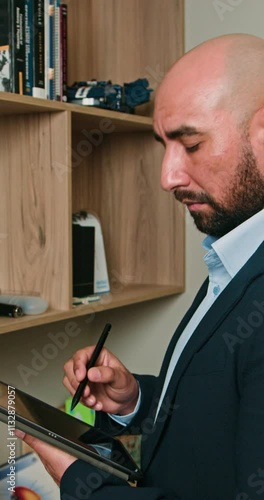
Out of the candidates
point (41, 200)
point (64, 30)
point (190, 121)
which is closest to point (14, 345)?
point (41, 200)

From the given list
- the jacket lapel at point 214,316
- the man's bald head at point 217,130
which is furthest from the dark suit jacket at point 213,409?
the man's bald head at point 217,130

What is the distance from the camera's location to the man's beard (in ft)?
3.32

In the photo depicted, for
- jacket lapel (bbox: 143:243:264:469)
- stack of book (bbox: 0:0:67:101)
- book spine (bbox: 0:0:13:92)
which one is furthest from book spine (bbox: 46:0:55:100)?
jacket lapel (bbox: 143:243:264:469)

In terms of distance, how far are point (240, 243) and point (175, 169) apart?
167 mm

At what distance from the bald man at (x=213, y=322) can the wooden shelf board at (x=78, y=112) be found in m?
0.32

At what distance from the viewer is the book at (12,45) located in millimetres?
1300

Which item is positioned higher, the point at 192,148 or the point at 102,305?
the point at 192,148

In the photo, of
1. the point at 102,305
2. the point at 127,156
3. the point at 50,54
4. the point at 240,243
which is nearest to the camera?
the point at 240,243

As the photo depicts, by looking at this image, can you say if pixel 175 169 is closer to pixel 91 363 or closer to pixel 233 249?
pixel 233 249

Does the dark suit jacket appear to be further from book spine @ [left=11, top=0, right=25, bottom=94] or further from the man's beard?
book spine @ [left=11, top=0, right=25, bottom=94]

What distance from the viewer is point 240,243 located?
1.03 m

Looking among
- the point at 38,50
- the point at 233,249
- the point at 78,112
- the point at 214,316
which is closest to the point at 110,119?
the point at 78,112

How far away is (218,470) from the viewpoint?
920 mm

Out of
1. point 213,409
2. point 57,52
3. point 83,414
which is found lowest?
point 83,414
